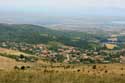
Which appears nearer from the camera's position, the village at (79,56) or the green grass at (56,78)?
the green grass at (56,78)

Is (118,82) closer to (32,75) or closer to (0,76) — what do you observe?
(32,75)

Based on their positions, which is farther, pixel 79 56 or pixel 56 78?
pixel 79 56

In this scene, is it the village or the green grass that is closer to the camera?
the green grass

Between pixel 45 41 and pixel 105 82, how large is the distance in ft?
524

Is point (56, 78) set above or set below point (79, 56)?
above

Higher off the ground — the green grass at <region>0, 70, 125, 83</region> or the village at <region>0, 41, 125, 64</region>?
the green grass at <region>0, 70, 125, 83</region>

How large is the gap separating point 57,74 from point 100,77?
2365mm

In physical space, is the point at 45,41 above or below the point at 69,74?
below

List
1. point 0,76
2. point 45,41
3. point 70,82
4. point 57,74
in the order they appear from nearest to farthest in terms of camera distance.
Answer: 1. point 70,82
2. point 0,76
3. point 57,74
4. point 45,41

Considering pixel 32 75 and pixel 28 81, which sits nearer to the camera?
pixel 28 81

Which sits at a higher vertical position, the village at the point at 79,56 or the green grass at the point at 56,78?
the green grass at the point at 56,78

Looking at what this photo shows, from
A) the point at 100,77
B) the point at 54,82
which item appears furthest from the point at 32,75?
the point at 100,77

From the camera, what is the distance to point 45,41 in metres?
176

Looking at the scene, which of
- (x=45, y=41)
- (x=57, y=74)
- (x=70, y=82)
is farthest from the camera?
(x=45, y=41)
